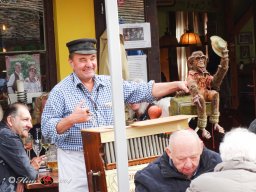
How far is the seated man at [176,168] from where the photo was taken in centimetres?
313

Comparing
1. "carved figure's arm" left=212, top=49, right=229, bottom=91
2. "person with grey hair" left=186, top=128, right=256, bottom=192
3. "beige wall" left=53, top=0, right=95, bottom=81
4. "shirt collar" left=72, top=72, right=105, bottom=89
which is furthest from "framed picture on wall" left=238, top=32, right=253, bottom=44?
"person with grey hair" left=186, top=128, right=256, bottom=192

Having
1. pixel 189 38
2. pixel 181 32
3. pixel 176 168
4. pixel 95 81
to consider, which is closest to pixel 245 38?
pixel 181 32

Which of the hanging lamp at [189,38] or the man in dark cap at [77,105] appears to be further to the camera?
the hanging lamp at [189,38]

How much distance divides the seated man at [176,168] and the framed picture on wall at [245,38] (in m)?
8.74

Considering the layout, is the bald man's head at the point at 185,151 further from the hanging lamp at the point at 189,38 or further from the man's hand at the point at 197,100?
the hanging lamp at the point at 189,38

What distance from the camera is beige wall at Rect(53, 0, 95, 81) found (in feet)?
18.7

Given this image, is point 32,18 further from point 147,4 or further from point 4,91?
point 147,4

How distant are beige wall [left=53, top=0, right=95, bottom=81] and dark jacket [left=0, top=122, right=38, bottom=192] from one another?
66.0 inches

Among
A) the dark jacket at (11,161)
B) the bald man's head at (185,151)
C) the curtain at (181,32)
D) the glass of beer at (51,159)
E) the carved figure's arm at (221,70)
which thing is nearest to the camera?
the bald man's head at (185,151)

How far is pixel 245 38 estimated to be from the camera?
38.4 ft

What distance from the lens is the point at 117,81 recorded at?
2746 mm

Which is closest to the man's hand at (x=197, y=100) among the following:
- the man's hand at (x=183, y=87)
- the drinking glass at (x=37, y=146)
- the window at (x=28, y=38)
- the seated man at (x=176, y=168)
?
the man's hand at (x=183, y=87)

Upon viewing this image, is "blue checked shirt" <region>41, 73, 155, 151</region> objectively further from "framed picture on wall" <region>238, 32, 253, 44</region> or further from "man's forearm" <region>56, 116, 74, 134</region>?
"framed picture on wall" <region>238, 32, 253, 44</region>

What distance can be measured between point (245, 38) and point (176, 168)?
29.2ft
